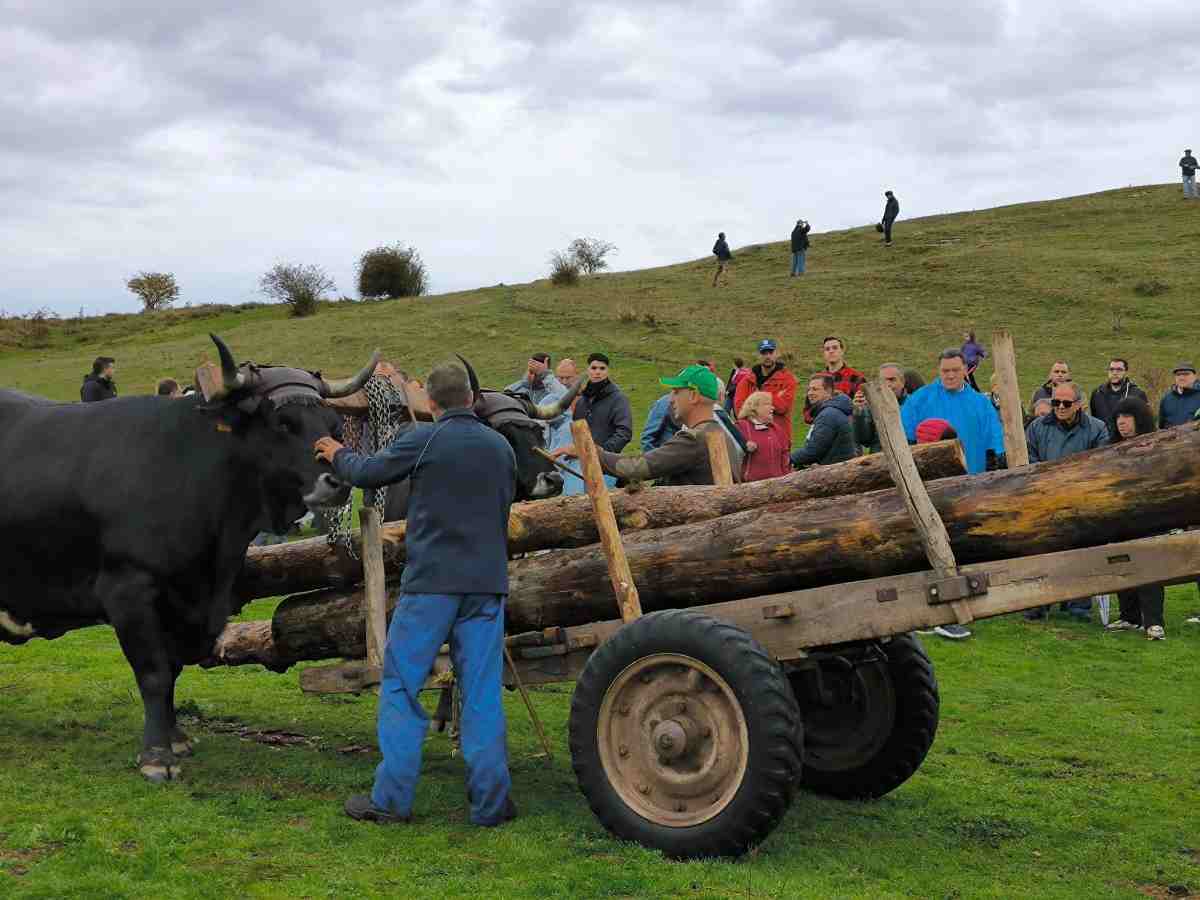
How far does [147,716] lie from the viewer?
7.41m

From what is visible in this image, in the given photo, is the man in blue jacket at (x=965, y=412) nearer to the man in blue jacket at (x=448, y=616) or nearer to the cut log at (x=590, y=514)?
the cut log at (x=590, y=514)

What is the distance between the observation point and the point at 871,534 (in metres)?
6.00

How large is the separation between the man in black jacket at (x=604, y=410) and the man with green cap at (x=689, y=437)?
4828mm

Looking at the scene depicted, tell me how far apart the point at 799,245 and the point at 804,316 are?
7471 millimetres

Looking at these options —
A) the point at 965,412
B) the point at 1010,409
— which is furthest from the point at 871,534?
the point at 965,412

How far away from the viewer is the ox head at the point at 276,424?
7.40 m

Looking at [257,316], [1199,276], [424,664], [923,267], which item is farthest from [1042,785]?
[257,316]

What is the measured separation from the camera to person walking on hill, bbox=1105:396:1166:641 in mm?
11750

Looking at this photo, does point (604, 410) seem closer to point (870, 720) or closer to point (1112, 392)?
point (1112, 392)

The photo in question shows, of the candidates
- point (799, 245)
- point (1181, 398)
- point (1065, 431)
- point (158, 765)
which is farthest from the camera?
point (799, 245)

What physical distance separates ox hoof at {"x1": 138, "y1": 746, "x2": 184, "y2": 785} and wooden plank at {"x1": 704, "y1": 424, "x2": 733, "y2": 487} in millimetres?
3513

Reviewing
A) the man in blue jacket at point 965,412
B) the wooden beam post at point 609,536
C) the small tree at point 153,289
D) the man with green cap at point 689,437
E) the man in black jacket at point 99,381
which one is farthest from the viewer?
the small tree at point 153,289

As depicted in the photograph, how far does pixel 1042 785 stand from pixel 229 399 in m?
5.20

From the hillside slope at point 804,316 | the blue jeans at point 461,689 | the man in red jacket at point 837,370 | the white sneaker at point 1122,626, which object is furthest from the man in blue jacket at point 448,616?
the hillside slope at point 804,316
